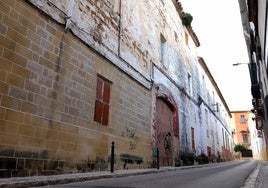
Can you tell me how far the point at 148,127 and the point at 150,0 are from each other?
6527mm

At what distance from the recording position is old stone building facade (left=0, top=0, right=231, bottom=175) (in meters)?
5.02

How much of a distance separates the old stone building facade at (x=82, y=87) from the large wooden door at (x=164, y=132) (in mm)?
46

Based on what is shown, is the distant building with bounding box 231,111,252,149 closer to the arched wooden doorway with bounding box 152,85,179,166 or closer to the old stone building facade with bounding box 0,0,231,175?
the arched wooden doorway with bounding box 152,85,179,166

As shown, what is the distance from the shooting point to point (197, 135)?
62.5ft

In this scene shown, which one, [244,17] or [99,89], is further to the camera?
[244,17]

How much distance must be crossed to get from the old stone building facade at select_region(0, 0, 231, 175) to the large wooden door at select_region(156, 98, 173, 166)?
5 centimetres

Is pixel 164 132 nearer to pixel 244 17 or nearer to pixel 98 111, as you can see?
pixel 98 111

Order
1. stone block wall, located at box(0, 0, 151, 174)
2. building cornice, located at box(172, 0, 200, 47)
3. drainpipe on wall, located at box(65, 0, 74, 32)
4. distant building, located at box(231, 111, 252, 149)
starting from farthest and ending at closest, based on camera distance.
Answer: distant building, located at box(231, 111, 252, 149) → building cornice, located at box(172, 0, 200, 47) → drainpipe on wall, located at box(65, 0, 74, 32) → stone block wall, located at box(0, 0, 151, 174)

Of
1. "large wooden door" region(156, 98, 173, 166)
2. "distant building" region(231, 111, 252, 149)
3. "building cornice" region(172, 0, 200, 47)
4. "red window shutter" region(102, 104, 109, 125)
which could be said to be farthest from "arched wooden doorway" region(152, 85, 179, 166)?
"distant building" region(231, 111, 252, 149)

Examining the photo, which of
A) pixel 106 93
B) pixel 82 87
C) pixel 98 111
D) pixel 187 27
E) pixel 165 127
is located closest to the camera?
pixel 82 87

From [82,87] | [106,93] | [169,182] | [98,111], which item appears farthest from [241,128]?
[169,182]

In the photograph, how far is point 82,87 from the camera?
6.95 meters

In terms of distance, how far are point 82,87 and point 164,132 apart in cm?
653

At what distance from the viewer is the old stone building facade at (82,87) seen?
198 inches
